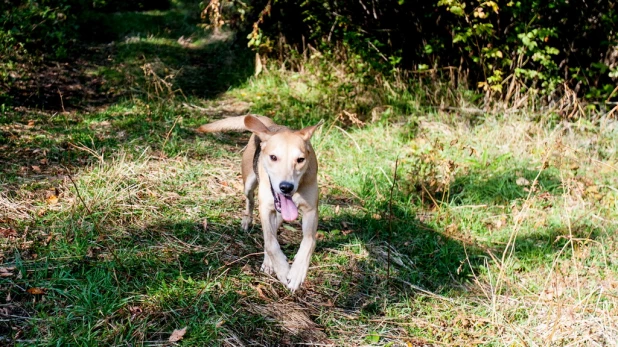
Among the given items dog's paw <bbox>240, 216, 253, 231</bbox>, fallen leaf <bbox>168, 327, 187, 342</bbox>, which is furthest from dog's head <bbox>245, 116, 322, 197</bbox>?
fallen leaf <bbox>168, 327, 187, 342</bbox>

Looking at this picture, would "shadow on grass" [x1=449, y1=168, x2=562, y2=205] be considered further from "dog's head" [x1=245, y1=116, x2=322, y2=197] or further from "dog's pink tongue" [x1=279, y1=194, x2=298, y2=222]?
"dog's pink tongue" [x1=279, y1=194, x2=298, y2=222]

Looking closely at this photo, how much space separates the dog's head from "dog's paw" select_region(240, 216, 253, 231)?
0.98m

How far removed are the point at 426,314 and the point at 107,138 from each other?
437 cm

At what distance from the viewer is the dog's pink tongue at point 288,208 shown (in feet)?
13.1

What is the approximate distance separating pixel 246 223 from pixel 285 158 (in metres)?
1.28

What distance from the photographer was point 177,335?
11.7 feet

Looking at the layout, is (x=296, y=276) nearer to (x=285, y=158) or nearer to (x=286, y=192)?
(x=286, y=192)

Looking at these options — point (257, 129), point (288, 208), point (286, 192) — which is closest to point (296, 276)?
point (288, 208)

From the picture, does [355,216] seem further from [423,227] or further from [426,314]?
[426,314]

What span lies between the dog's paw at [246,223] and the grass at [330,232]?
6 cm

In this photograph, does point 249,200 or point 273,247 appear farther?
point 249,200

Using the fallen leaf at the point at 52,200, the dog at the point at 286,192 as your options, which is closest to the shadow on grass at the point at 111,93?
the fallen leaf at the point at 52,200

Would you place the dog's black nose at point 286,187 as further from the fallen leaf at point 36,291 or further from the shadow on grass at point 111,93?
the shadow on grass at point 111,93

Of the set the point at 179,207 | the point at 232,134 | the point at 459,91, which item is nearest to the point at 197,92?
A: the point at 232,134
